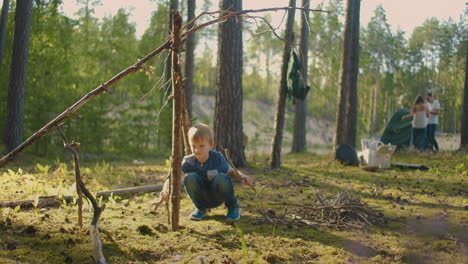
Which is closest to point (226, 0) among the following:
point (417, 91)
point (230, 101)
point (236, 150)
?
point (230, 101)

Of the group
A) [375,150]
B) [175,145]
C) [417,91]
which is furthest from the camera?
[417,91]

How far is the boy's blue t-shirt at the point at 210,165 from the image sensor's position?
437 centimetres

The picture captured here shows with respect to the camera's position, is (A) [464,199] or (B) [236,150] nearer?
(A) [464,199]

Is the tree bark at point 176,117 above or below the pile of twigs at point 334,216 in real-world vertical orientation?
above

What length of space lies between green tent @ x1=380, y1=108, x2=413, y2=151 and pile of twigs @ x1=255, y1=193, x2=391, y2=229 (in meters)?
10.2

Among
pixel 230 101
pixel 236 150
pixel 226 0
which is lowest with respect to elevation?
pixel 236 150

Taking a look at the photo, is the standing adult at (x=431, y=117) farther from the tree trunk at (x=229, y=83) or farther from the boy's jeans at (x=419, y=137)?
the tree trunk at (x=229, y=83)

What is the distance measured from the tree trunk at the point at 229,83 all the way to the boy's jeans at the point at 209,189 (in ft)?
12.3

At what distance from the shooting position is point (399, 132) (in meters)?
14.3

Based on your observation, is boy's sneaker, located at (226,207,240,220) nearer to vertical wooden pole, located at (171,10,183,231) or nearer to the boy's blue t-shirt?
the boy's blue t-shirt

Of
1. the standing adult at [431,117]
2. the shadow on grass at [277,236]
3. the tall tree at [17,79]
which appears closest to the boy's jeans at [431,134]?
the standing adult at [431,117]

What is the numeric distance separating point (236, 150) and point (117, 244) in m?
5.28

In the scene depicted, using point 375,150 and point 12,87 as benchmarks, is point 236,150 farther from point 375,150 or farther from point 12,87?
point 12,87

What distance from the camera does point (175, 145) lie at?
370cm
